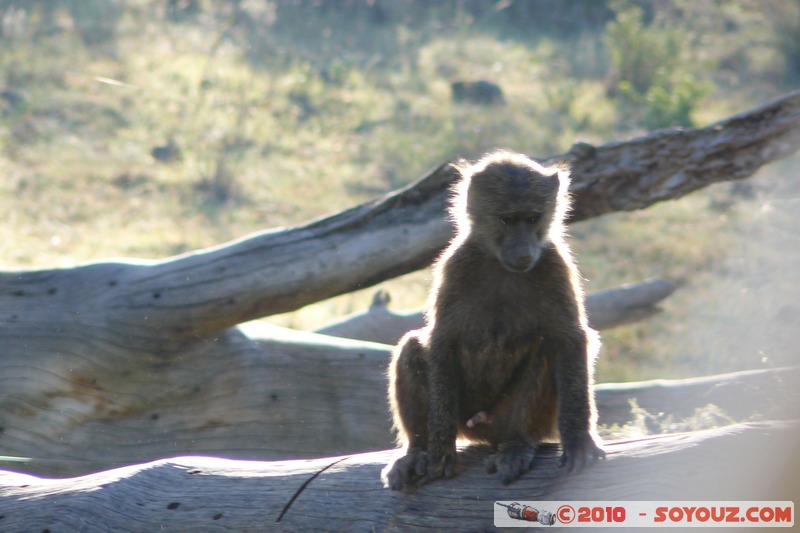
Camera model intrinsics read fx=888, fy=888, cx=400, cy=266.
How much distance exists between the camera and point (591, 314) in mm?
6113

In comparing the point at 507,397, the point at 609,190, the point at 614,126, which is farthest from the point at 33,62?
the point at 507,397

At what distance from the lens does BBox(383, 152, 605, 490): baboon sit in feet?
10.3

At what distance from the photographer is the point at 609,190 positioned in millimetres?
4906

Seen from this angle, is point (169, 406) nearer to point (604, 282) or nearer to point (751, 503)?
point (751, 503)

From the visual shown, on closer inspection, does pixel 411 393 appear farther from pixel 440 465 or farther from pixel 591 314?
pixel 591 314

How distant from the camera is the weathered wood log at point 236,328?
4.59m

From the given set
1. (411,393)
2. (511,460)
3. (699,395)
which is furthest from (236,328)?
(699,395)

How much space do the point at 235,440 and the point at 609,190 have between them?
7.97ft

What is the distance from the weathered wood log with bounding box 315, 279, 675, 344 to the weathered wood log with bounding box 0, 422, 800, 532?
2.64 meters

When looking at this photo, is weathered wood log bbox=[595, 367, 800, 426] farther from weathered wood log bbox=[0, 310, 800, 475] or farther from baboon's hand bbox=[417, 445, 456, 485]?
baboon's hand bbox=[417, 445, 456, 485]

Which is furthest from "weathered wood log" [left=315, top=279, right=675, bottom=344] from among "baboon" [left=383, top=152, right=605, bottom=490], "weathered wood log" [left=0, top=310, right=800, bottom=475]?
"baboon" [left=383, top=152, right=605, bottom=490]

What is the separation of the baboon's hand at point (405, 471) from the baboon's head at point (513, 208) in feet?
2.56

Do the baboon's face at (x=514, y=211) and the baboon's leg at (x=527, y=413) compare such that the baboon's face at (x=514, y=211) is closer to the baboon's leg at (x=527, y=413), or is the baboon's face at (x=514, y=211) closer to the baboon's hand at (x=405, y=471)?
the baboon's leg at (x=527, y=413)

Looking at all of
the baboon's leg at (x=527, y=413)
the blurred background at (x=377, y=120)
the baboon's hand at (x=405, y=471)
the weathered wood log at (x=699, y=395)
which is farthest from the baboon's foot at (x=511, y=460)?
the blurred background at (x=377, y=120)
